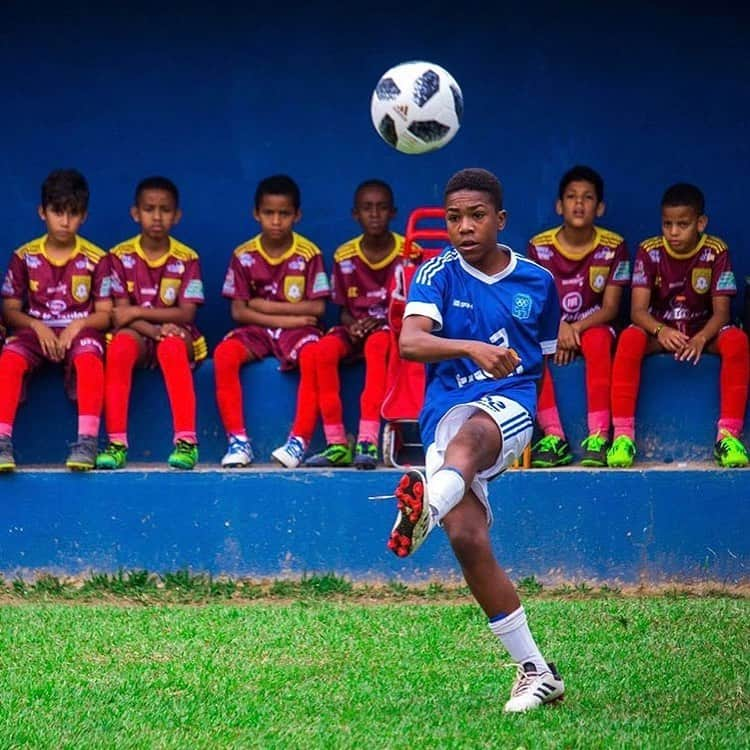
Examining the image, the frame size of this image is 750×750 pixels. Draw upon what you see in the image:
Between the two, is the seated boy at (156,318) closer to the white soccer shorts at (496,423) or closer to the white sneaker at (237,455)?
the white sneaker at (237,455)

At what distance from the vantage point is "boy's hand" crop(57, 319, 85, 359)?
838 cm

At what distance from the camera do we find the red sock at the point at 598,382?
328 inches

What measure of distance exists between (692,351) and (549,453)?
88cm

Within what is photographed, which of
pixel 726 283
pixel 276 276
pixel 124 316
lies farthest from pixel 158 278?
pixel 726 283

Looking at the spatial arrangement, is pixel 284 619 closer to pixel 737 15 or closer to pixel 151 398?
pixel 151 398

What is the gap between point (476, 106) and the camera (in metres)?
9.46

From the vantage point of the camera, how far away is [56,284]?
342 inches

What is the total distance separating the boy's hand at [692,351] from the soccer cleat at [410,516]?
11.4 ft

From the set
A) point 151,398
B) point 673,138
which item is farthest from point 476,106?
point 151,398

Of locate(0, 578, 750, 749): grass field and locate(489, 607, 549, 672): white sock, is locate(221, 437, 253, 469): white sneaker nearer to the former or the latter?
locate(0, 578, 750, 749): grass field

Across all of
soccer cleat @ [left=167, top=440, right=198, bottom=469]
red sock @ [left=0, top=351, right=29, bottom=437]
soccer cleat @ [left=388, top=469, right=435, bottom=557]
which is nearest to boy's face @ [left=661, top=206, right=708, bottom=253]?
soccer cleat @ [left=167, top=440, right=198, bottom=469]

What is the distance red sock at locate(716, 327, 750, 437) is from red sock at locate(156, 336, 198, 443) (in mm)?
2643

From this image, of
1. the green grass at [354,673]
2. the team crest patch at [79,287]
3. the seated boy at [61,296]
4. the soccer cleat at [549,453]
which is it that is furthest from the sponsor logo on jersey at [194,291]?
the soccer cleat at [549,453]

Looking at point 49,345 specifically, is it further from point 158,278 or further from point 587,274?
point 587,274
